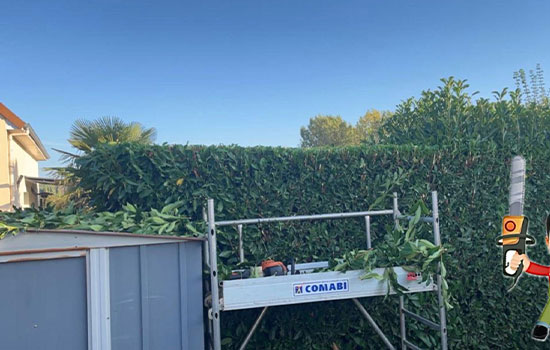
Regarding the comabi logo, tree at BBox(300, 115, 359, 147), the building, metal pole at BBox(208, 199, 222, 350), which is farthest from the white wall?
tree at BBox(300, 115, 359, 147)

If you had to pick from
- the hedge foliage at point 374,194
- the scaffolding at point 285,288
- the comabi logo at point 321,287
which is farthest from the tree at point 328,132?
the comabi logo at point 321,287

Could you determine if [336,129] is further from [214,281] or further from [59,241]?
[59,241]

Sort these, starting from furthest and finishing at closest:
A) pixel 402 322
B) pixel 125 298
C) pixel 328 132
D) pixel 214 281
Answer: pixel 328 132, pixel 402 322, pixel 214 281, pixel 125 298

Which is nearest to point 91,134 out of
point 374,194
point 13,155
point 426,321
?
point 374,194

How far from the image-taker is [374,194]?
143 inches

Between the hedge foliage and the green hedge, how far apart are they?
0.01m

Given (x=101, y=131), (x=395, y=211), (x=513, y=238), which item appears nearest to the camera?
(x=513, y=238)

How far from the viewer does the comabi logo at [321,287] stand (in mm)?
2557

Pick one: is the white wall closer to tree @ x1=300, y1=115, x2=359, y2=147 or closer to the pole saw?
the pole saw

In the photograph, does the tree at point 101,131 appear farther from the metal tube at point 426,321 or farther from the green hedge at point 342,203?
the metal tube at point 426,321

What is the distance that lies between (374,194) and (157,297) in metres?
2.25

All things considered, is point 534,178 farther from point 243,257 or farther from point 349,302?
point 243,257

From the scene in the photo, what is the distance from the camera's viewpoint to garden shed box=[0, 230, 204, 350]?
2.09m

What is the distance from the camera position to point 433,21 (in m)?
5.55
